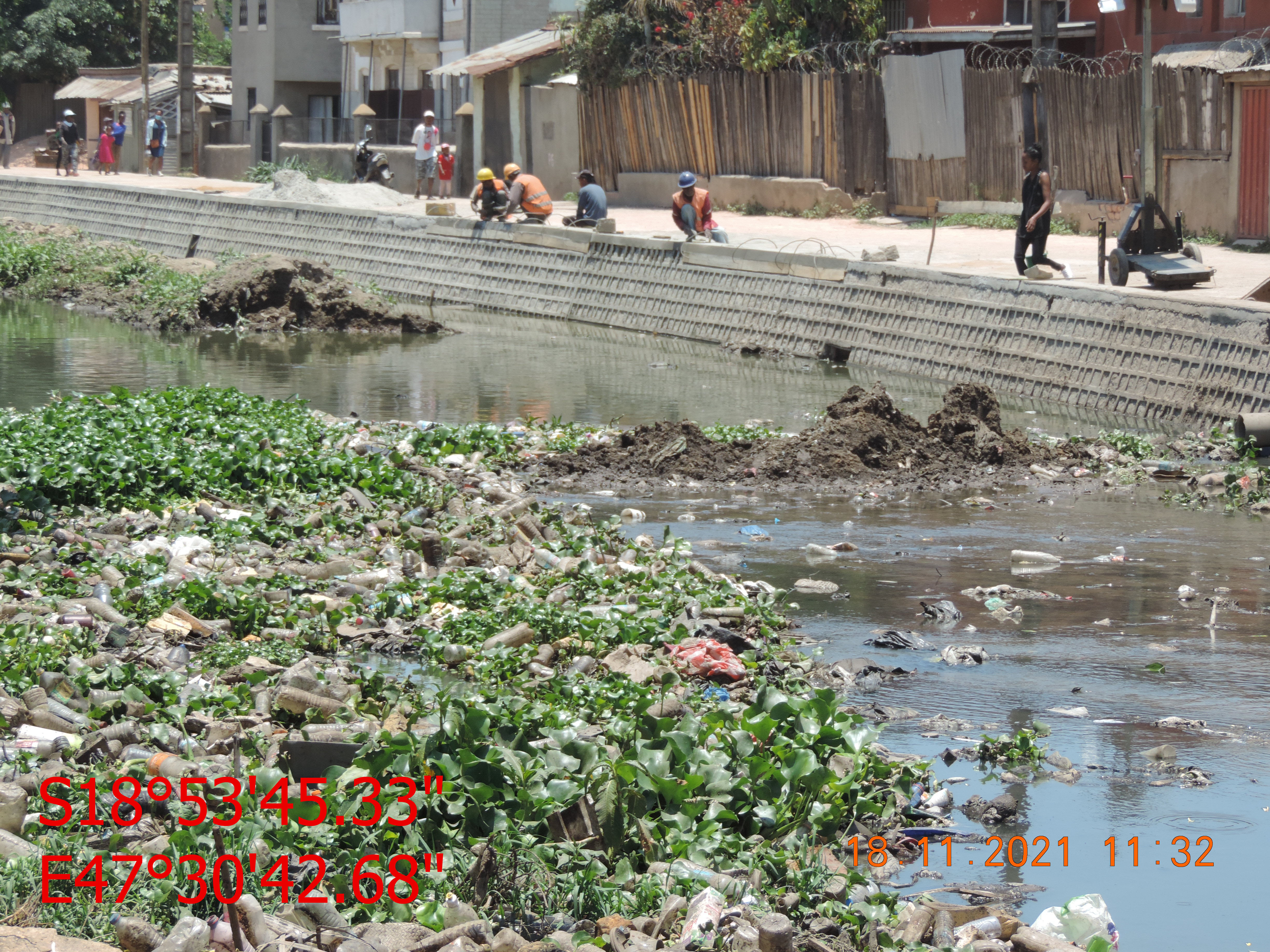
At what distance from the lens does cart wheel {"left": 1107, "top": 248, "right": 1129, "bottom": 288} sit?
15539mm

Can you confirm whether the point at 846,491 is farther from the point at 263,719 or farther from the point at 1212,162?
the point at 1212,162

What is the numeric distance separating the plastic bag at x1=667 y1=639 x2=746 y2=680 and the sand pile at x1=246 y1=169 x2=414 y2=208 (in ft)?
76.3

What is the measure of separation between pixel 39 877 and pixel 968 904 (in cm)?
279

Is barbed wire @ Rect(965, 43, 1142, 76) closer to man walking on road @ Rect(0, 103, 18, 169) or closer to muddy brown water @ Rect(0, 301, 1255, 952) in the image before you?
muddy brown water @ Rect(0, 301, 1255, 952)

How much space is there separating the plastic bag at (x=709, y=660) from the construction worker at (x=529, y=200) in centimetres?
1779

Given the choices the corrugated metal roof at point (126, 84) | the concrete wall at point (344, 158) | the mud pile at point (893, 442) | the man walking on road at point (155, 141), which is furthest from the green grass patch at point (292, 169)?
the mud pile at point (893, 442)

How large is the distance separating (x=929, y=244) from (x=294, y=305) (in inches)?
371

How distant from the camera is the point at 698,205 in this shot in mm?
21062

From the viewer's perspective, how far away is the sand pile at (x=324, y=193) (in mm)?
29344

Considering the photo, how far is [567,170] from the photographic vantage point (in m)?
33.3

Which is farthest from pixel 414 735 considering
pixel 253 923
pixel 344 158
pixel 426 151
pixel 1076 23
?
pixel 344 158

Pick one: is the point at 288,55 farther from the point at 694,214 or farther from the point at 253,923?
the point at 253,923

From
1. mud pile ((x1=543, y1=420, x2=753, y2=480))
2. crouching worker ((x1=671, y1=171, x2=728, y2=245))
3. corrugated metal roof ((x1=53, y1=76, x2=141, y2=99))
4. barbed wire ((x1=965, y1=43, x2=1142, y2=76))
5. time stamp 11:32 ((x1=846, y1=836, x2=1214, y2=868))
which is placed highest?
corrugated metal roof ((x1=53, y1=76, x2=141, y2=99))

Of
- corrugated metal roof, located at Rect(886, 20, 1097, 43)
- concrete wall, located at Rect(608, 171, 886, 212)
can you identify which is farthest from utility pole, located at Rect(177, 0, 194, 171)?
corrugated metal roof, located at Rect(886, 20, 1097, 43)
